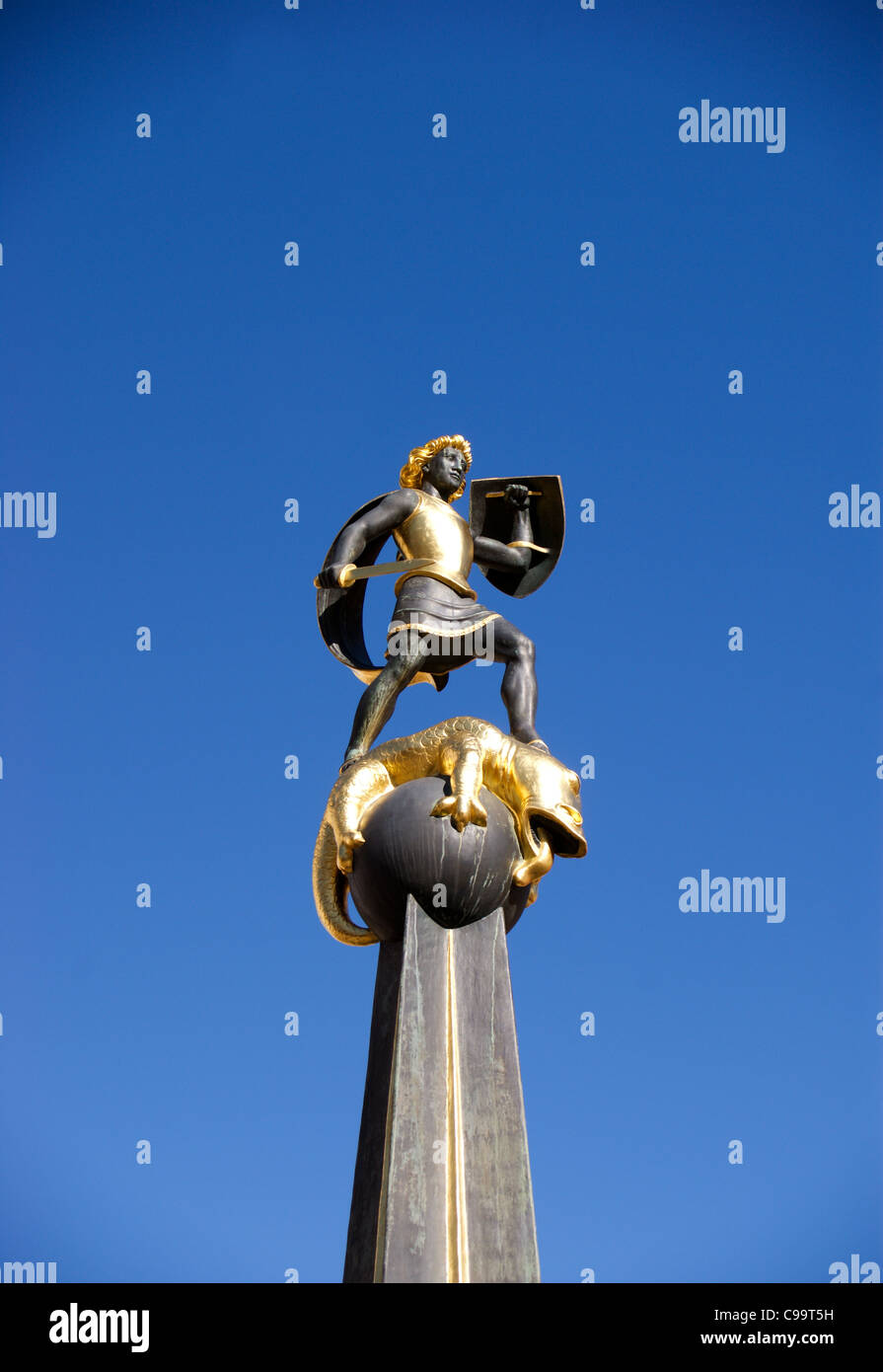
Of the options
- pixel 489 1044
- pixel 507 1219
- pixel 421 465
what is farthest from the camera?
pixel 421 465

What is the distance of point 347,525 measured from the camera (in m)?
13.7

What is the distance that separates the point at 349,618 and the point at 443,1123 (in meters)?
4.74

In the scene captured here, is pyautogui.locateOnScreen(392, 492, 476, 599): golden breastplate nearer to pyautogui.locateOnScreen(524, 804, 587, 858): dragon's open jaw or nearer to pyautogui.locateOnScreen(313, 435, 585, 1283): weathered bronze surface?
pyautogui.locateOnScreen(313, 435, 585, 1283): weathered bronze surface

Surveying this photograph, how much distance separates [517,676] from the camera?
1301cm

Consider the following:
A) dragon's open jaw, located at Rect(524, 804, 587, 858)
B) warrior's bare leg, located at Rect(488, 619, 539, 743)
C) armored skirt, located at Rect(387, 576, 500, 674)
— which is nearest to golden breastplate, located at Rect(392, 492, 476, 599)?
armored skirt, located at Rect(387, 576, 500, 674)

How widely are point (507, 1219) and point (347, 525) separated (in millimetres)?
5968

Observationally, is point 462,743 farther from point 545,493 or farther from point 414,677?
point 545,493

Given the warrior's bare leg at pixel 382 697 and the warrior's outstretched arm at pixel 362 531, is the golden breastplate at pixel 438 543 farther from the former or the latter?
the warrior's bare leg at pixel 382 697

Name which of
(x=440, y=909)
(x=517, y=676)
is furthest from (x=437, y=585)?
(x=440, y=909)

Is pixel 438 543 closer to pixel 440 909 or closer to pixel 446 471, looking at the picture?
pixel 446 471

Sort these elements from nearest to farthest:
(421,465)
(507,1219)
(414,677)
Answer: (507,1219), (414,677), (421,465)

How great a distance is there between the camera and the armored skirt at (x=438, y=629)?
1315 centimetres
